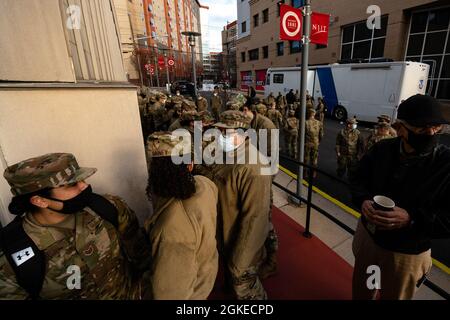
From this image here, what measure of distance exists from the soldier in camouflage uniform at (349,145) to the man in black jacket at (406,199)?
394 centimetres

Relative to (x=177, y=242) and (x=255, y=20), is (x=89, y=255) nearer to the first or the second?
(x=177, y=242)

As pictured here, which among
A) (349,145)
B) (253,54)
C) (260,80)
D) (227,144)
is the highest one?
(253,54)

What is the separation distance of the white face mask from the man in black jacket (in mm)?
1133

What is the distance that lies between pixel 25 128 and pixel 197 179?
5.10 feet

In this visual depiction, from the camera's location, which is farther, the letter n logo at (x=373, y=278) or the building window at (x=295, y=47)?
the building window at (x=295, y=47)

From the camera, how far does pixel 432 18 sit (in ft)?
44.8

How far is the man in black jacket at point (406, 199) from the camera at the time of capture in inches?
59.1

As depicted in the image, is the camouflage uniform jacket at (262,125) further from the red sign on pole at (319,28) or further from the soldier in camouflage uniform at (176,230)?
the soldier in camouflage uniform at (176,230)

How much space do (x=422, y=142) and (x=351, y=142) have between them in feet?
14.0

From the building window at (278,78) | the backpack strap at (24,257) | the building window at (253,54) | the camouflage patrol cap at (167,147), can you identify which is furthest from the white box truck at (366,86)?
the building window at (253,54)

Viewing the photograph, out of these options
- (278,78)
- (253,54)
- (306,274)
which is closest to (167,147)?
(306,274)

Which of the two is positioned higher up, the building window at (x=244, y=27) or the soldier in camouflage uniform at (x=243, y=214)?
the building window at (x=244, y=27)

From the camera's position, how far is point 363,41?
656 inches
